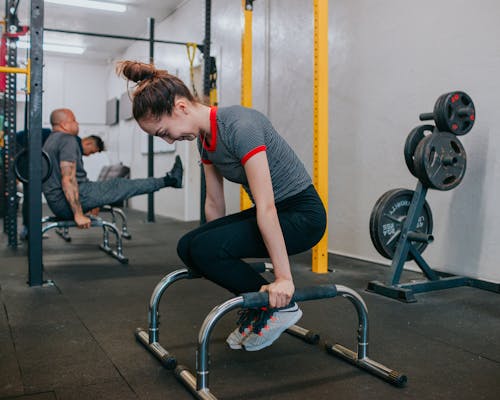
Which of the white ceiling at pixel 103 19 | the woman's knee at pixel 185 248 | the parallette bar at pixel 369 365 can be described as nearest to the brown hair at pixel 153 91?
the woman's knee at pixel 185 248

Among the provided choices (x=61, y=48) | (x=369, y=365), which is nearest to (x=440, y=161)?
(x=369, y=365)

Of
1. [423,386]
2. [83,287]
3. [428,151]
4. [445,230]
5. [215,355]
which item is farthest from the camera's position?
[445,230]

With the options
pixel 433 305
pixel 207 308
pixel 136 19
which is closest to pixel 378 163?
pixel 433 305

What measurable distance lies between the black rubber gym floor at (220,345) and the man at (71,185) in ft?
1.60

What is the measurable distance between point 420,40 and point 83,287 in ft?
7.86

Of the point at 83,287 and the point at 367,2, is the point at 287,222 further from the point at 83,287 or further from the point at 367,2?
the point at 367,2

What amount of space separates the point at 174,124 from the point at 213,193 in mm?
358

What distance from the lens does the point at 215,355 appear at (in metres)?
1.71

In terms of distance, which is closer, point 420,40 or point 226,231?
point 226,231

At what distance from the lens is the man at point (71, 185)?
3281mm

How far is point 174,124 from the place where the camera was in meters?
1.43

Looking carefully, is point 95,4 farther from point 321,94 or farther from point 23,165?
point 321,94

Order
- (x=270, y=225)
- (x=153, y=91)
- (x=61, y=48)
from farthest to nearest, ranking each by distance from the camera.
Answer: (x=61, y=48), (x=153, y=91), (x=270, y=225)

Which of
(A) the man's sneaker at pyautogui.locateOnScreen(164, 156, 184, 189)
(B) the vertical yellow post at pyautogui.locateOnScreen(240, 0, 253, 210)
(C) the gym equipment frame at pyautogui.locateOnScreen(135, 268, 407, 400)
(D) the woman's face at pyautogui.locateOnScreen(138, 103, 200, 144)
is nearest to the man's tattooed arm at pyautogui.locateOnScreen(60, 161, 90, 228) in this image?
(A) the man's sneaker at pyautogui.locateOnScreen(164, 156, 184, 189)
